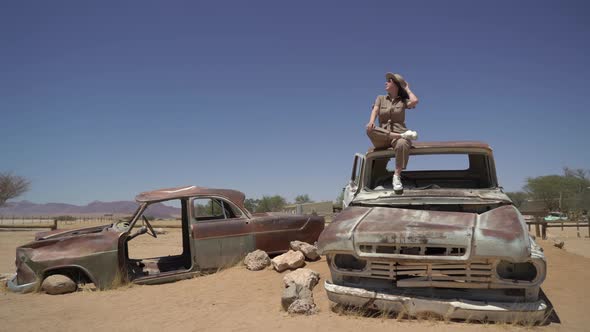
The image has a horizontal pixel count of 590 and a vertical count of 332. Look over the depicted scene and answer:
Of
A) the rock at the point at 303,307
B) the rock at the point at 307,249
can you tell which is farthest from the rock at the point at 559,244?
the rock at the point at 303,307

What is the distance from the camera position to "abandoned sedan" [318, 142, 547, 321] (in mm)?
3791

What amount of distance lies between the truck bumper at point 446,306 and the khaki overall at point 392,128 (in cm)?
187

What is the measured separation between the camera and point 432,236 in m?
3.95

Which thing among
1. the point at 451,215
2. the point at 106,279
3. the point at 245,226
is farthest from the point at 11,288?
the point at 451,215

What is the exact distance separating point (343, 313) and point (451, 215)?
151 cm

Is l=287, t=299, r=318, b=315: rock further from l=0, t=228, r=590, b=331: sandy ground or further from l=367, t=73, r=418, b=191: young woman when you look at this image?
l=367, t=73, r=418, b=191: young woman

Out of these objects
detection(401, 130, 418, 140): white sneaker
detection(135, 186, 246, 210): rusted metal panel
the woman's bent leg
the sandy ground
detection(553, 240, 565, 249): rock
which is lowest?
detection(553, 240, 565, 249): rock

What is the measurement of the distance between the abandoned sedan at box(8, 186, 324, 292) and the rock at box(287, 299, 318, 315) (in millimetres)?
2732

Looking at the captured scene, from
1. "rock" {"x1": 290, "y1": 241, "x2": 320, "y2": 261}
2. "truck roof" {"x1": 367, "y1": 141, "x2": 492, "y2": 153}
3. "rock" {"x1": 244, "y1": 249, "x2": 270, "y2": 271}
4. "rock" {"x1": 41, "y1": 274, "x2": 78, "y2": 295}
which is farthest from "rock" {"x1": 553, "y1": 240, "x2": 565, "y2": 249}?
"rock" {"x1": 41, "y1": 274, "x2": 78, "y2": 295}

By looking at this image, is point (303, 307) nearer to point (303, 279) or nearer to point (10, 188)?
point (303, 279)

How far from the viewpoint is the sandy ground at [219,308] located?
4.20 metres

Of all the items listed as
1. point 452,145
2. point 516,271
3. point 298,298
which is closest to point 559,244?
point 452,145

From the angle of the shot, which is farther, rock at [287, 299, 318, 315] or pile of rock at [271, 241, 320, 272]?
pile of rock at [271, 241, 320, 272]

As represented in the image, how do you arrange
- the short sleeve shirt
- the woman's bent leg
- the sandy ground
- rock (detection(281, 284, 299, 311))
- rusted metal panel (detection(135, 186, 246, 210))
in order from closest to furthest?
the sandy ground, rock (detection(281, 284, 299, 311)), the woman's bent leg, the short sleeve shirt, rusted metal panel (detection(135, 186, 246, 210))
